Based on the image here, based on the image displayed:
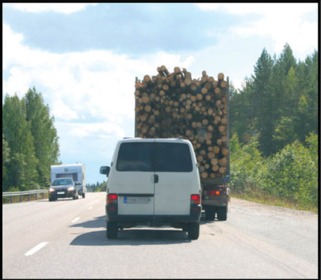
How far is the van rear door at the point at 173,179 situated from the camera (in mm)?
13070

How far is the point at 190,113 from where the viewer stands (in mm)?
19250

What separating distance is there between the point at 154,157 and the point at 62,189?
93.5 ft

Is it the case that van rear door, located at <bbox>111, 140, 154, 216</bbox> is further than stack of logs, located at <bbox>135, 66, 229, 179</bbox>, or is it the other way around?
stack of logs, located at <bbox>135, 66, 229, 179</bbox>

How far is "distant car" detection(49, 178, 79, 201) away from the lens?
40875 mm

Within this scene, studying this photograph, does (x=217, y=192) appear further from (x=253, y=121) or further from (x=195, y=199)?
(x=253, y=121)

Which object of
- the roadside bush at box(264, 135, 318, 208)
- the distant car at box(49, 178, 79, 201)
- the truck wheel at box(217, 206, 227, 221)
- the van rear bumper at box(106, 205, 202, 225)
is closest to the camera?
the van rear bumper at box(106, 205, 202, 225)

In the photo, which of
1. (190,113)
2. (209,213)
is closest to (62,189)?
(209,213)

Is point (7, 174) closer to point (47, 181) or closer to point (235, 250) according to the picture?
point (47, 181)

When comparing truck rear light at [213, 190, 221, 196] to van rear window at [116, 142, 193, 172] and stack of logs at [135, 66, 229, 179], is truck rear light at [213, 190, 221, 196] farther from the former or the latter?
van rear window at [116, 142, 193, 172]

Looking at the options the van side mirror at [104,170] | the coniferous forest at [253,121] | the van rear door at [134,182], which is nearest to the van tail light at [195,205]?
the van rear door at [134,182]

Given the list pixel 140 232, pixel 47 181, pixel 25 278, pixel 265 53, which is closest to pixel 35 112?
pixel 47 181

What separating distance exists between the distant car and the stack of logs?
73.3ft

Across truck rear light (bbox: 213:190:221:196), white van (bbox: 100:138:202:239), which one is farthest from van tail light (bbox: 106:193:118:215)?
truck rear light (bbox: 213:190:221:196)

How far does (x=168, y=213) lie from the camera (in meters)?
13.1
